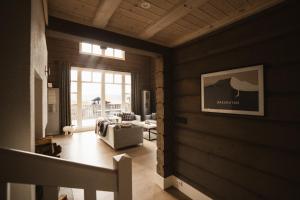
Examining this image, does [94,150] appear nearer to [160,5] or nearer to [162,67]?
[162,67]

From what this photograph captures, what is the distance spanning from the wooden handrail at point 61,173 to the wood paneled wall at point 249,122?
1473mm

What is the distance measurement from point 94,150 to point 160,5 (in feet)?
14.2

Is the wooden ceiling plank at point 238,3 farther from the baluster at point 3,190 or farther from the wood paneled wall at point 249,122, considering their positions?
the baluster at point 3,190

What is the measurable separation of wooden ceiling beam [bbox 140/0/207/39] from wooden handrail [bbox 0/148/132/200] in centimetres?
144

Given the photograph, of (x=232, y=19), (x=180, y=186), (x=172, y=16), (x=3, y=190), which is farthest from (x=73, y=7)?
(x=180, y=186)

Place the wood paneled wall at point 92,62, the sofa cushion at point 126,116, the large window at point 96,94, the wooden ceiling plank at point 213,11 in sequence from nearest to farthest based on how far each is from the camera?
the wooden ceiling plank at point 213,11, the wood paneled wall at point 92,62, the large window at point 96,94, the sofa cushion at point 126,116

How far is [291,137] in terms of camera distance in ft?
4.46

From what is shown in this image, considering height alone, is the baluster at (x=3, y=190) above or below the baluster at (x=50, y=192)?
above

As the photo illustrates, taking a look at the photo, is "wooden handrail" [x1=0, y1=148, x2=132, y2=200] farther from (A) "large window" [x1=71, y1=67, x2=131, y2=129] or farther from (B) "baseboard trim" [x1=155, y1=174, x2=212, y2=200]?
(A) "large window" [x1=71, y1=67, x2=131, y2=129]

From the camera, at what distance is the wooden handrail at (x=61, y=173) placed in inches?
22.0

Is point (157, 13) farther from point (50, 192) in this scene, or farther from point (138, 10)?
point (50, 192)

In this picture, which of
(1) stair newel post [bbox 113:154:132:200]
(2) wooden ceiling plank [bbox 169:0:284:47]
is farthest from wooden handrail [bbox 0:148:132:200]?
(2) wooden ceiling plank [bbox 169:0:284:47]

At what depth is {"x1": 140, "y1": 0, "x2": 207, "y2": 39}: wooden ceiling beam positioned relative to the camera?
4.64ft

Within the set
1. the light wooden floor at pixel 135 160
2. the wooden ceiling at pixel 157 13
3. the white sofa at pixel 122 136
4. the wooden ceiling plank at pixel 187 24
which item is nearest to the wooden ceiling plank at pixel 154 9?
the wooden ceiling at pixel 157 13
